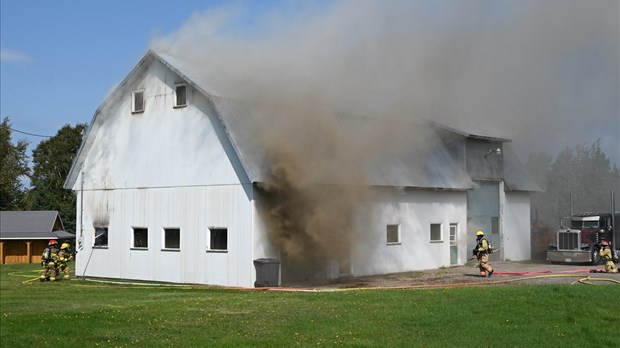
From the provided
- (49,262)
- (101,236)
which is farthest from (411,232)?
(49,262)

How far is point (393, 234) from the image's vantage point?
31.2m

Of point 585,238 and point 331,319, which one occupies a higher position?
point 585,238

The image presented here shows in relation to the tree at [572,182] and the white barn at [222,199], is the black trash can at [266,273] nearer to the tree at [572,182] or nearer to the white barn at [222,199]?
the white barn at [222,199]

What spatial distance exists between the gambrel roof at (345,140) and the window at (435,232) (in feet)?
6.32

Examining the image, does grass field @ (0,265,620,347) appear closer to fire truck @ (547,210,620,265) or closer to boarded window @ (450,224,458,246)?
boarded window @ (450,224,458,246)

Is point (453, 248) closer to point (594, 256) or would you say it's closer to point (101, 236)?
point (594, 256)

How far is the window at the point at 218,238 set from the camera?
88.4 ft

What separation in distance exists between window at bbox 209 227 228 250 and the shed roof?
90.6 ft

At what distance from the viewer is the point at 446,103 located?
28.5 metres

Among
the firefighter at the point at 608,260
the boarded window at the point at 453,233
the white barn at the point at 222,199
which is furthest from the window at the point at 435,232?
the firefighter at the point at 608,260

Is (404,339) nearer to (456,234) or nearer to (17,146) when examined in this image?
(456,234)

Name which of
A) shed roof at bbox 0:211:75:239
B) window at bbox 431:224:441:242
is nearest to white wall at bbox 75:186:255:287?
window at bbox 431:224:441:242

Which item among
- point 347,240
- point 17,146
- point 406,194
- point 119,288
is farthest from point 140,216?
point 17,146

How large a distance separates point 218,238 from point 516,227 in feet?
62.8
